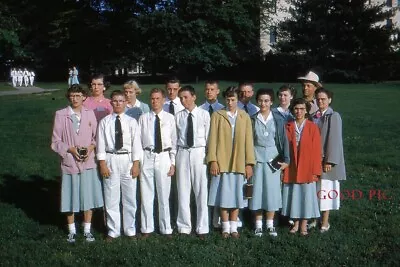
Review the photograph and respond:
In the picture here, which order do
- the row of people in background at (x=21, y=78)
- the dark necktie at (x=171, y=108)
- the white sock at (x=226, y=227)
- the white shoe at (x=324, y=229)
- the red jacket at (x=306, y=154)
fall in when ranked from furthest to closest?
the row of people in background at (x=21, y=78) < the dark necktie at (x=171, y=108) < the white shoe at (x=324, y=229) < the white sock at (x=226, y=227) < the red jacket at (x=306, y=154)

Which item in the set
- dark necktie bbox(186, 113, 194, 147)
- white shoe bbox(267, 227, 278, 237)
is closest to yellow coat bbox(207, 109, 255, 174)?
dark necktie bbox(186, 113, 194, 147)

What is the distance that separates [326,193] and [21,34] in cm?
4441

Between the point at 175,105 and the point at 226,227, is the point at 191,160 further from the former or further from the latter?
the point at 175,105

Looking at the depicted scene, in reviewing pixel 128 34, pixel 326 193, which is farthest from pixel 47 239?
pixel 128 34

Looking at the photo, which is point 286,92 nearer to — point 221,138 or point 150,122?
point 221,138

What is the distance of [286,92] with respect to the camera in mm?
6535

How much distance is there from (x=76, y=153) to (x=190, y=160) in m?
1.30

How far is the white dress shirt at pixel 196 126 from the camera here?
19.9 ft

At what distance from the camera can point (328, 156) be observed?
6.28 m

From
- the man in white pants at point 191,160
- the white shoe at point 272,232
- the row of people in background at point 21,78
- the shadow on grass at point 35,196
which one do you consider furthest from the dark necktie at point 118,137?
the row of people in background at point 21,78

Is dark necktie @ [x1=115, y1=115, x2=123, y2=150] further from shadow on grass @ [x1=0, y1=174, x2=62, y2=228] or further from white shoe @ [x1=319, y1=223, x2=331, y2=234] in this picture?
white shoe @ [x1=319, y1=223, x2=331, y2=234]

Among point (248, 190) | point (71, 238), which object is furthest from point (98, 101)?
point (248, 190)

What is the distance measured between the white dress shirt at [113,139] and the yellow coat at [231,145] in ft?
2.76

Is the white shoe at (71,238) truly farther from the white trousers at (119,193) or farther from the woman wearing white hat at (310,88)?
the woman wearing white hat at (310,88)
